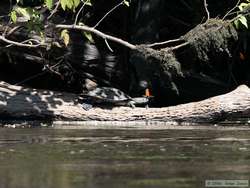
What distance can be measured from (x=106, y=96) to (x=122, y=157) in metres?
4.34

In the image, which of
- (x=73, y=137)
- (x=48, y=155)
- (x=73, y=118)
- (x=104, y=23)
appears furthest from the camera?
(x=104, y=23)

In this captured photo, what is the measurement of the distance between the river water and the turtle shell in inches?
58.5

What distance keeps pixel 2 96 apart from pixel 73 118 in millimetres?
1133

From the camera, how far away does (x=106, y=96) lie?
10.7 metres

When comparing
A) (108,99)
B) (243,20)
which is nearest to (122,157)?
(243,20)

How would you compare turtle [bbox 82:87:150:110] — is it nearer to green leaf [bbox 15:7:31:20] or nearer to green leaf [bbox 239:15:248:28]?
green leaf [bbox 15:7:31:20]

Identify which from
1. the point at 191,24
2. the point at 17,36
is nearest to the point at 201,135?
the point at 17,36

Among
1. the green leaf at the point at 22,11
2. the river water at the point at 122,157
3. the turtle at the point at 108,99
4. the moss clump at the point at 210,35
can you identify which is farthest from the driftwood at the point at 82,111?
the green leaf at the point at 22,11

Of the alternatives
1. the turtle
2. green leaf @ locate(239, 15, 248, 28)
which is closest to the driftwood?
the turtle

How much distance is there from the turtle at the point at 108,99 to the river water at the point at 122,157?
1.48 m

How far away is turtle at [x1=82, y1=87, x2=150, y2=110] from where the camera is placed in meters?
10.5

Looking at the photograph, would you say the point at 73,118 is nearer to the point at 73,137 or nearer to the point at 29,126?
the point at 29,126

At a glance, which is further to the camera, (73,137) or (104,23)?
(104,23)

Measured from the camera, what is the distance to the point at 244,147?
704 centimetres
